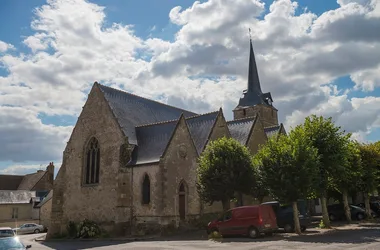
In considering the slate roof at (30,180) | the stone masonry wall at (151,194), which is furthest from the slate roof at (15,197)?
the stone masonry wall at (151,194)

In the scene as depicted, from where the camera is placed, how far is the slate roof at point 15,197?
47906mm

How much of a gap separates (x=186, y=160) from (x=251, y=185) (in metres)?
5.27

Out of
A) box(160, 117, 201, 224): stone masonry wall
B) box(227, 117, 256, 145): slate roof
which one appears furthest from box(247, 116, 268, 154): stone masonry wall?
box(160, 117, 201, 224): stone masonry wall

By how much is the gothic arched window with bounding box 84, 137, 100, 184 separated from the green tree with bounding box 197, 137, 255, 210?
8840mm

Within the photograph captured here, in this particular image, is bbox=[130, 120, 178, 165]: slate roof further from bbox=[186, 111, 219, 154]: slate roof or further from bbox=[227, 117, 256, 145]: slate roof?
bbox=[227, 117, 256, 145]: slate roof

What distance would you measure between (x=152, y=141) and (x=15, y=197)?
102 ft

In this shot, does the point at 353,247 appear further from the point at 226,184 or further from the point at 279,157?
the point at 226,184

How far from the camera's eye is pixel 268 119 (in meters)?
58.5

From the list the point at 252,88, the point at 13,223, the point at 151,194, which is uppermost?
the point at 252,88

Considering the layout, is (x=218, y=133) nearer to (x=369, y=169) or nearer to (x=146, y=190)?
(x=146, y=190)

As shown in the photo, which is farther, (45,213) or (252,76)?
(252,76)

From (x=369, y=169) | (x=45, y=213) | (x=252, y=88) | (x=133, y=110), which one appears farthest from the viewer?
(x=252, y=88)

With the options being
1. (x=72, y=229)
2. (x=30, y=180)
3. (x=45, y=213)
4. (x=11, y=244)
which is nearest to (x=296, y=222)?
(x=11, y=244)

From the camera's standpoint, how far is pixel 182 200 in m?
26.5
